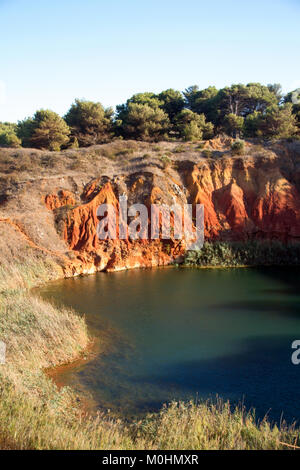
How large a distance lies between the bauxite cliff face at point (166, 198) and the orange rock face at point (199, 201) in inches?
2.5

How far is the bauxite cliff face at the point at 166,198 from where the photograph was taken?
2595cm

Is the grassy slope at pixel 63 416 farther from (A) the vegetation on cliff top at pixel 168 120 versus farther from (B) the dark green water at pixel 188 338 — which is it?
(A) the vegetation on cliff top at pixel 168 120

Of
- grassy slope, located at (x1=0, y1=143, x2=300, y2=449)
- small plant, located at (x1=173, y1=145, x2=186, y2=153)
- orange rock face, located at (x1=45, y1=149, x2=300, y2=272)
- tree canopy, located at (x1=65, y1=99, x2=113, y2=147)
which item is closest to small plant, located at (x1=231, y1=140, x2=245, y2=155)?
orange rock face, located at (x1=45, y1=149, x2=300, y2=272)

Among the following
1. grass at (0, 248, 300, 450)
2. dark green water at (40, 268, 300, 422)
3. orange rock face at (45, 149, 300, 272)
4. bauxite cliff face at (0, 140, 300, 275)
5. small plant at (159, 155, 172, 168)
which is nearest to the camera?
grass at (0, 248, 300, 450)

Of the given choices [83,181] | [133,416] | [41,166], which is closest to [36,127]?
[41,166]

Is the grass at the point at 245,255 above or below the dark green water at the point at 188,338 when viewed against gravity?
above

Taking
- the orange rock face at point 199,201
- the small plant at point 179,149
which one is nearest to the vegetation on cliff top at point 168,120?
the small plant at point 179,149

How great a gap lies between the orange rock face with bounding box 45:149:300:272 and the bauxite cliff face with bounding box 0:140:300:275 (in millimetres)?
63

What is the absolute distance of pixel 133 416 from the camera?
912 cm

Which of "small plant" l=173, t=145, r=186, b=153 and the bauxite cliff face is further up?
"small plant" l=173, t=145, r=186, b=153

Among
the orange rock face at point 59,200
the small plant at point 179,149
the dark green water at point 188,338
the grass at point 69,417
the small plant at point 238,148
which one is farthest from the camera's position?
the small plant at point 179,149

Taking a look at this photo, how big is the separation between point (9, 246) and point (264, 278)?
14.1m

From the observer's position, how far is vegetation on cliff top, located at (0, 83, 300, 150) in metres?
39.6

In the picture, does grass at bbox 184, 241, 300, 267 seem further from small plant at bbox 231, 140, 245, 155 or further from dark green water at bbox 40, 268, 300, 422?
small plant at bbox 231, 140, 245, 155
